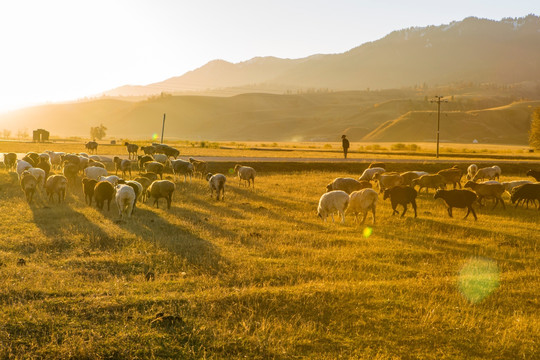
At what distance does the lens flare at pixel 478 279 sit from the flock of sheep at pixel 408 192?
18.2 feet

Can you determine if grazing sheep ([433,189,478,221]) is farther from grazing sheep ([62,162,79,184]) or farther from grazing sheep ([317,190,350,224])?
grazing sheep ([62,162,79,184])

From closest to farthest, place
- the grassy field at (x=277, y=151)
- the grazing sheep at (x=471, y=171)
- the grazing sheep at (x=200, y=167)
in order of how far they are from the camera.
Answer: the grazing sheep at (x=200, y=167) → the grazing sheep at (x=471, y=171) → the grassy field at (x=277, y=151)

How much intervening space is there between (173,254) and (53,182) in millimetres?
10204

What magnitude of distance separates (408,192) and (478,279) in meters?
8.28

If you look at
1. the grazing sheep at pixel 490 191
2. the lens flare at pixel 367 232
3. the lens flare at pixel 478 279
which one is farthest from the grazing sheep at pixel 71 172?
the grazing sheep at pixel 490 191

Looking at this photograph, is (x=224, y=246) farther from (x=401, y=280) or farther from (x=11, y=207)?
(x=11, y=207)

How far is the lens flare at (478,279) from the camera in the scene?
33.0ft

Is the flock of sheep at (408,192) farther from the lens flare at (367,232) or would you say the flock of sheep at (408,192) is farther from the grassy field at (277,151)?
the grassy field at (277,151)

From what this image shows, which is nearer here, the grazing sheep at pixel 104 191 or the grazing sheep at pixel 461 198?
the grazing sheep at pixel 104 191

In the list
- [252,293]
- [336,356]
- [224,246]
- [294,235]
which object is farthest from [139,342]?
[294,235]

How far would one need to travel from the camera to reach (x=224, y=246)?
13.4 metres

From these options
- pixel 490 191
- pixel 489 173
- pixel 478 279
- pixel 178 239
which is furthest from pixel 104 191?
pixel 489 173

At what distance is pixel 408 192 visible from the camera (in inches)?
745

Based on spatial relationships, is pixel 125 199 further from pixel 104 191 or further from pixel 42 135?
pixel 42 135
